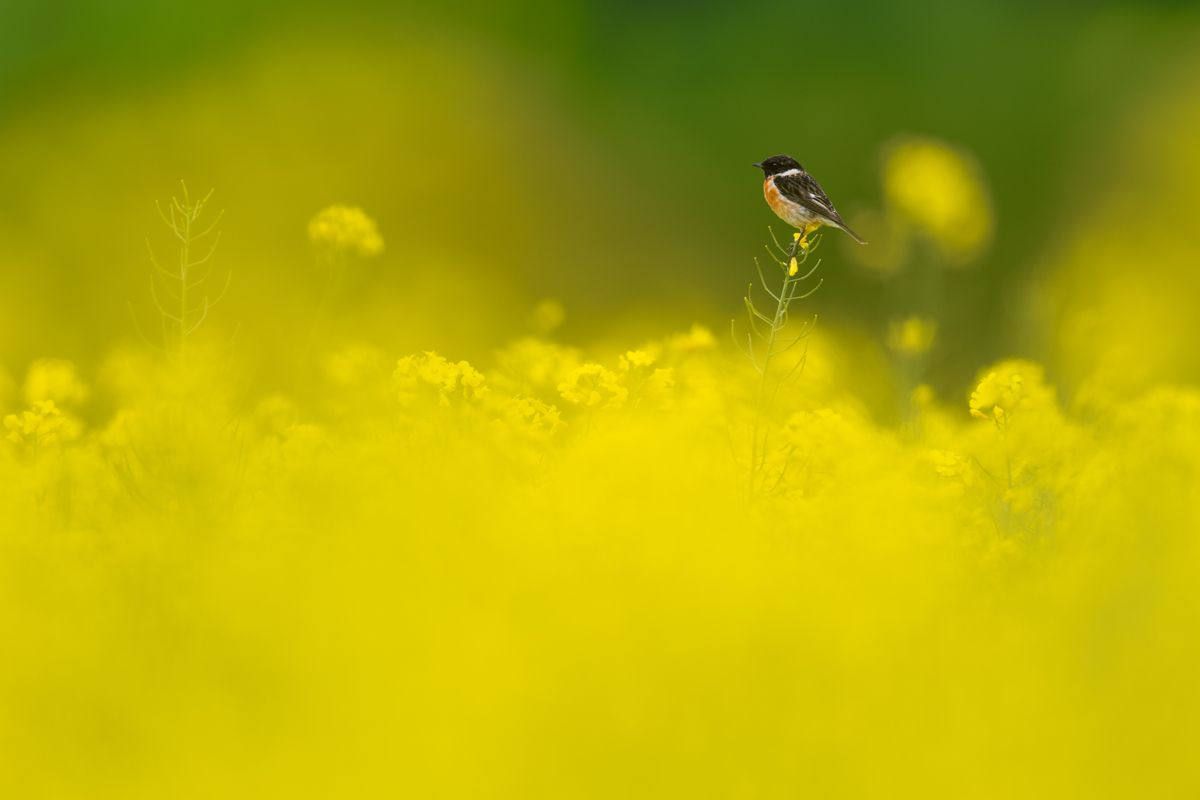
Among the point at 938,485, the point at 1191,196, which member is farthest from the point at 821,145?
the point at 938,485

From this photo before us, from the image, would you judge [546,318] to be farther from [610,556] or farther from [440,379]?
[610,556]

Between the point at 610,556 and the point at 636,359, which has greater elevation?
the point at 636,359

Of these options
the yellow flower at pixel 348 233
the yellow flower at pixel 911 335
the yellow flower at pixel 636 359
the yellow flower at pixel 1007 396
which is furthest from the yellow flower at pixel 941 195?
the yellow flower at pixel 636 359

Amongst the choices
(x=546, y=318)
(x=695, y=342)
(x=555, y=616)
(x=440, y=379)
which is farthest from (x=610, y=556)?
(x=546, y=318)

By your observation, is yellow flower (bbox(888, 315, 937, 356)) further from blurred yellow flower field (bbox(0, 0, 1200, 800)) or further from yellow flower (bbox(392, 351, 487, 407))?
yellow flower (bbox(392, 351, 487, 407))

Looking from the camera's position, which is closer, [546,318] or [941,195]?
[546,318]

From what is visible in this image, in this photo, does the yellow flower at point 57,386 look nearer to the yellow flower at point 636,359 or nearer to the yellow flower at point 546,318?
the yellow flower at point 546,318

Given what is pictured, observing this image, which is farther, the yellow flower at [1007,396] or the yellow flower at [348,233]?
the yellow flower at [348,233]
